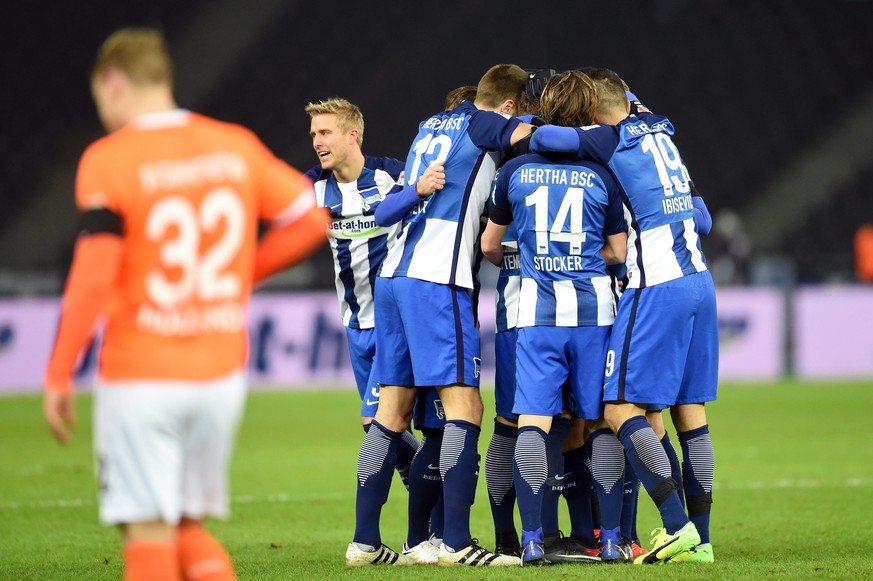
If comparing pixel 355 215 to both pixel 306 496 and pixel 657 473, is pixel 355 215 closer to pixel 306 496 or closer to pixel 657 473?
pixel 657 473

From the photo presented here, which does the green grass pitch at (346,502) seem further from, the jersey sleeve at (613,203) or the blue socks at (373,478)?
the jersey sleeve at (613,203)

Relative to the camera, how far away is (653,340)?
5430 mm

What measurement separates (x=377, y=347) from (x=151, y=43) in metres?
2.63

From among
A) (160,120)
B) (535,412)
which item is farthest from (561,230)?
(160,120)

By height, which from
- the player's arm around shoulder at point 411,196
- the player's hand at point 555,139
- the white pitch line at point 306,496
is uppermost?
the player's hand at point 555,139

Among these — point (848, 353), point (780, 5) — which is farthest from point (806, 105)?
point (848, 353)

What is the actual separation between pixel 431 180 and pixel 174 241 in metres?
2.32

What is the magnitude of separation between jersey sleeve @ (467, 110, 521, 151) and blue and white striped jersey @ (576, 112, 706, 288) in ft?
1.03

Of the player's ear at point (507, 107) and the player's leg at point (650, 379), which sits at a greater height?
the player's ear at point (507, 107)

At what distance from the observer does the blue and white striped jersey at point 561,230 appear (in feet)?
17.9

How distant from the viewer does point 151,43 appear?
3410 mm

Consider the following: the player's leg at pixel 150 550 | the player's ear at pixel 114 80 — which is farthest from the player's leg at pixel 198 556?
the player's ear at pixel 114 80

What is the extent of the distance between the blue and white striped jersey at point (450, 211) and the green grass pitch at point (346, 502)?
135 cm

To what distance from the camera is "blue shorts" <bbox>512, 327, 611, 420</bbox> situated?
543cm
